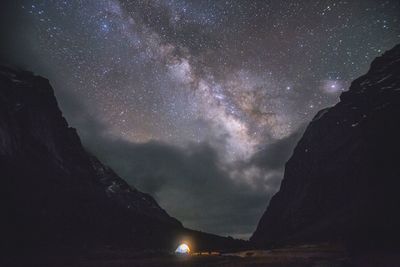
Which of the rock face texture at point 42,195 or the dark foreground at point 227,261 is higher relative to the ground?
the rock face texture at point 42,195

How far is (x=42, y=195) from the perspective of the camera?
456 ft

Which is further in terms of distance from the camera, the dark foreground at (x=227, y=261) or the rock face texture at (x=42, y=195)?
the rock face texture at (x=42, y=195)

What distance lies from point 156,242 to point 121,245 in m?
27.0

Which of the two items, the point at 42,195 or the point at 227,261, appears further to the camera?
the point at 42,195

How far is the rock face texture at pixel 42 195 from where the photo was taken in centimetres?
11669

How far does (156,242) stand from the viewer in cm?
15200

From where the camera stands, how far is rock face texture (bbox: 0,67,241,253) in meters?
117

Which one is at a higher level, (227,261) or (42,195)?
(42,195)

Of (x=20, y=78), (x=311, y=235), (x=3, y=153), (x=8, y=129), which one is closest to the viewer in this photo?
(x=3, y=153)

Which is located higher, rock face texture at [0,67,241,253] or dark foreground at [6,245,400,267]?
rock face texture at [0,67,241,253]

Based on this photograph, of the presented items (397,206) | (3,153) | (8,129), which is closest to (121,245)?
(3,153)

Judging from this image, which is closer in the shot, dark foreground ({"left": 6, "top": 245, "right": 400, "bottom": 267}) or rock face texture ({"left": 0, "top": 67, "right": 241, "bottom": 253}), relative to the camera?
dark foreground ({"left": 6, "top": 245, "right": 400, "bottom": 267})

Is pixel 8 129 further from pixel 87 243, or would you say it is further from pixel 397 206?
pixel 397 206

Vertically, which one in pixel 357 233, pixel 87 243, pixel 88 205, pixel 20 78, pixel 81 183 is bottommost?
pixel 87 243
